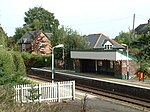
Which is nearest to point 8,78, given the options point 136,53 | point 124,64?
point 124,64

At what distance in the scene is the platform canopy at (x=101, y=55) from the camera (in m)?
32.9

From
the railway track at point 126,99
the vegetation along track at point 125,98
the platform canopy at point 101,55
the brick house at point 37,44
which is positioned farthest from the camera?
the brick house at point 37,44

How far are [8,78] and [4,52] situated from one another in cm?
243

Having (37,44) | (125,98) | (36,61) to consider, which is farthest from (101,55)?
(37,44)

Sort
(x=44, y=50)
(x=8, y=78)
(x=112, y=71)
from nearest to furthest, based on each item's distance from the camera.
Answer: (x=8, y=78), (x=112, y=71), (x=44, y=50)

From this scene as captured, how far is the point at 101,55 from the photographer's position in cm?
3512

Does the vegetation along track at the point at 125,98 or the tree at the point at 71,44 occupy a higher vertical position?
the tree at the point at 71,44

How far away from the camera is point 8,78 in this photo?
17.5 m

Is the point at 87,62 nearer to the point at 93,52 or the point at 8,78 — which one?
the point at 93,52

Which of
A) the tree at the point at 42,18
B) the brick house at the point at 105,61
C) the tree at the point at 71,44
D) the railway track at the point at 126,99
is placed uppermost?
the tree at the point at 42,18

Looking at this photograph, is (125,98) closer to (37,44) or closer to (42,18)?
(37,44)

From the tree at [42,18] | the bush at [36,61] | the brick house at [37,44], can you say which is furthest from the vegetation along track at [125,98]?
the tree at [42,18]

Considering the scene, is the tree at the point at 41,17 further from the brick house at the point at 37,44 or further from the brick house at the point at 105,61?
the brick house at the point at 105,61

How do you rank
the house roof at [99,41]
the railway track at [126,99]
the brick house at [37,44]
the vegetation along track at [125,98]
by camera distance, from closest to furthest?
the railway track at [126,99] < the vegetation along track at [125,98] < the house roof at [99,41] < the brick house at [37,44]
